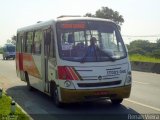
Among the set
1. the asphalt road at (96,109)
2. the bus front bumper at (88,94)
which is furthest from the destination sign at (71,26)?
the asphalt road at (96,109)

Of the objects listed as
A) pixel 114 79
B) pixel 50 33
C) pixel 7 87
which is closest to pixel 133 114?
pixel 114 79

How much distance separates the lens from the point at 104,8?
69.8m

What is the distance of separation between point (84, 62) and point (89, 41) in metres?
0.88

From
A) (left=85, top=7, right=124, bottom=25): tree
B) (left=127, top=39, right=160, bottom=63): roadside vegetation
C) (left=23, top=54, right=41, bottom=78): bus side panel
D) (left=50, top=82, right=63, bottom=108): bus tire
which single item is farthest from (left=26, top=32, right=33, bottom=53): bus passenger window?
(left=85, top=7, right=124, bottom=25): tree

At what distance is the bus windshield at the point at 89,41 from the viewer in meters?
11.3

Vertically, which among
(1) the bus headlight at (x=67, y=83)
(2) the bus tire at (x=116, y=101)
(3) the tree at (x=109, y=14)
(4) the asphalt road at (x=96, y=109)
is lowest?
(4) the asphalt road at (x=96, y=109)

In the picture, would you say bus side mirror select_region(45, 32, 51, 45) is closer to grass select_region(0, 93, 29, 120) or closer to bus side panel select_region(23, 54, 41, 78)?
bus side panel select_region(23, 54, 41, 78)

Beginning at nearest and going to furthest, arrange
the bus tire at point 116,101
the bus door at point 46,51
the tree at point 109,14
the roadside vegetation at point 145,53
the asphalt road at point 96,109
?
the asphalt road at point 96,109 → the bus tire at point 116,101 → the bus door at point 46,51 → the roadside vegetation at point 145,53 → the tree at point 109,14

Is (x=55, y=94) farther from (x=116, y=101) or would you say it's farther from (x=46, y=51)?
(x=116, y=101)

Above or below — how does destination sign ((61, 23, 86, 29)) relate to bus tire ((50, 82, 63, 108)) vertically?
above

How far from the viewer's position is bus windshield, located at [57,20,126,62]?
1129 cm

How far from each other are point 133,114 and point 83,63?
6.38ft

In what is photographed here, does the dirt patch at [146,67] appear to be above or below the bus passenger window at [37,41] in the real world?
below

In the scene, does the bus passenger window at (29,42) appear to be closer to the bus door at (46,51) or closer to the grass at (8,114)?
the bus door at (46,51)
